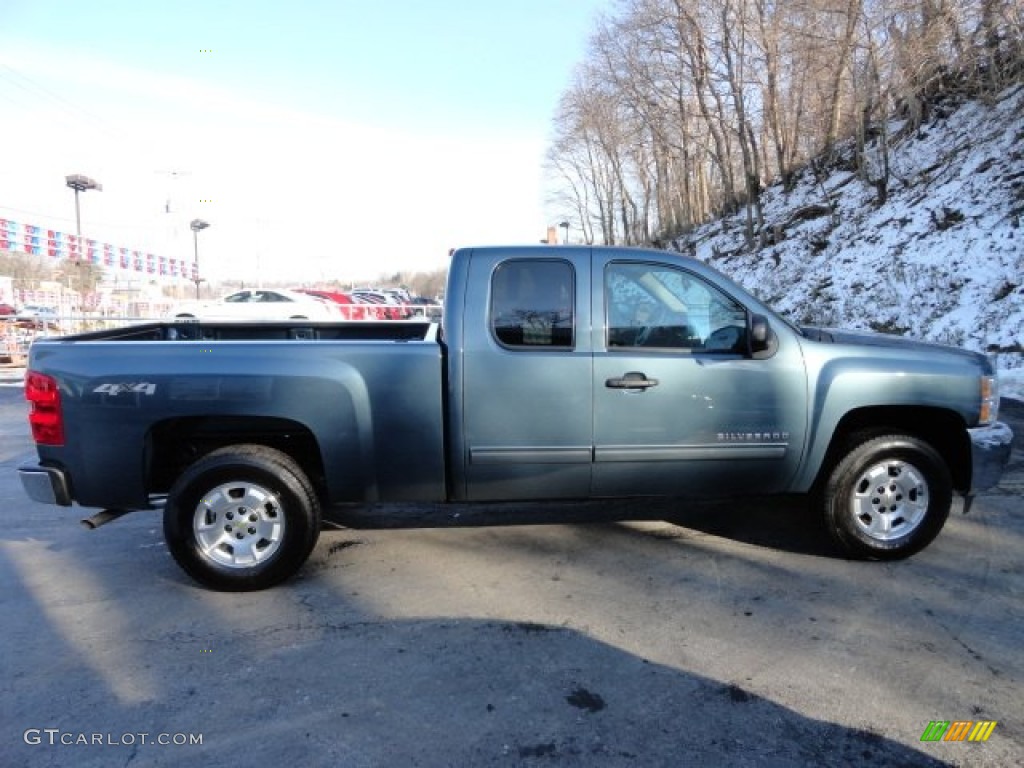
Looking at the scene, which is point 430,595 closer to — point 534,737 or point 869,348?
point 534,737

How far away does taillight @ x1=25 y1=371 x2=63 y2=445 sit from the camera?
144 inches

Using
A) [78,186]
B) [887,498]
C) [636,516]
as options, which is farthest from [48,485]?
[78,186]

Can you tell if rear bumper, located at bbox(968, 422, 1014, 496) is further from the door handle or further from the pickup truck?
the door handle

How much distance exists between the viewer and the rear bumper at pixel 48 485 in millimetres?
3697

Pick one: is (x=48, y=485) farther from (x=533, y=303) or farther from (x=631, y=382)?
(x=631, y=382)

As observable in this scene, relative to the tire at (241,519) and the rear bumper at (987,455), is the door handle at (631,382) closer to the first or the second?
the tire at (241,519)

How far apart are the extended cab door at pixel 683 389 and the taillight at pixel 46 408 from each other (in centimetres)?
294

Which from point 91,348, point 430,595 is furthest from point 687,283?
point 91,348

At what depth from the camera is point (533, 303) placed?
3.96 m

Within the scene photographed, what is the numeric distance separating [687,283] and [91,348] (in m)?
3.37

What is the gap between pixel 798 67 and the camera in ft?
84.6

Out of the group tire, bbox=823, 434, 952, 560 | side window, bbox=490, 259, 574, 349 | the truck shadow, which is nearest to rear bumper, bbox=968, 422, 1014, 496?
tire, bbox=823, 434, 952, 560

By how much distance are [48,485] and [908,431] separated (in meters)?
5.06

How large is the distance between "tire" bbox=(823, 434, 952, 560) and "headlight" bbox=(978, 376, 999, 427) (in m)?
0.35
